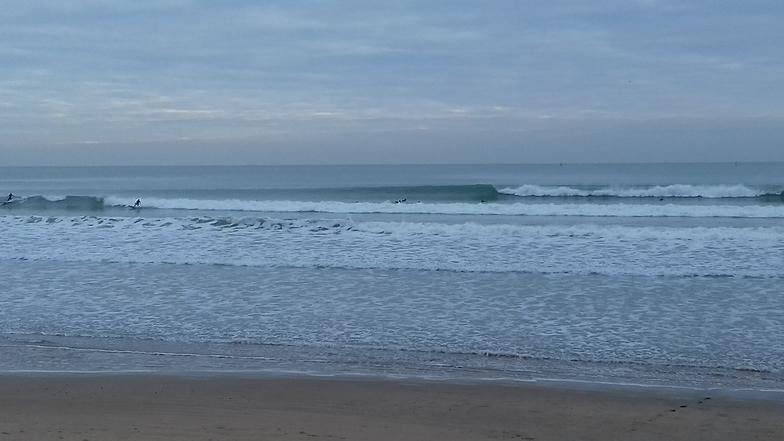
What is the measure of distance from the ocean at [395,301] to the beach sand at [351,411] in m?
0.41

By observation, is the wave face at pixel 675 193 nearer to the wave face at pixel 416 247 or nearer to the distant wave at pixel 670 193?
the distant wave at pixel 670 193

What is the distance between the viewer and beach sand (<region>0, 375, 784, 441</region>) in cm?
459

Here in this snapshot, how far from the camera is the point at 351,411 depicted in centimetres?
507

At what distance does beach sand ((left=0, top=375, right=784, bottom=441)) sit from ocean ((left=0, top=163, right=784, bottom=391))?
0.41 meters

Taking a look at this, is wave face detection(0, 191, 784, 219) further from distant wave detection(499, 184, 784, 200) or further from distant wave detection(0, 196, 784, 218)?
distant wave detection(499, 184, 784, 200)

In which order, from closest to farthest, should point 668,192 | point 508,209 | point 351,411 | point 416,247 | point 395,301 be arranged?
point 351,411 → point 395,301 → point 416,247 → point 508,209 → point 668,192

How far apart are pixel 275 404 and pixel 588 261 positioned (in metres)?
8.18

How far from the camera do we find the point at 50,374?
19.7 feet

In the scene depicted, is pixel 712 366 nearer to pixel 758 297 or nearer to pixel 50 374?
pixel 758 297

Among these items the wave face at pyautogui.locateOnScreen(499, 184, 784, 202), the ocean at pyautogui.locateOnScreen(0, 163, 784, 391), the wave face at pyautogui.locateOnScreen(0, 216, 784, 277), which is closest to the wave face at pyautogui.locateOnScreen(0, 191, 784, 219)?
the wave face at pyautogui.locateOnScreen(499, 184, 784, 202)

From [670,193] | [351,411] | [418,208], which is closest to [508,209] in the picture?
[418,208]

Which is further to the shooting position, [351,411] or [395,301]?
[395,301]

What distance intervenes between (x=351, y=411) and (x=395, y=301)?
402 cm

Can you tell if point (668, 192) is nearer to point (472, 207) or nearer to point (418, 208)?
point (472, 207)
